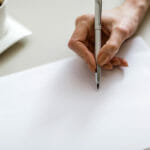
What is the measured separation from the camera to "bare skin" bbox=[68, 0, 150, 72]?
530 mm

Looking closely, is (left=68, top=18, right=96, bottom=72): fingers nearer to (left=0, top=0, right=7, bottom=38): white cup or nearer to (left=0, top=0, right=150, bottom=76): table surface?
(left=0, top=0, right=150, bottom=76): table surface

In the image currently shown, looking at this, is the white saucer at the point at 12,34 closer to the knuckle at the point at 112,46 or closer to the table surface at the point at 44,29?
the table surface at the point at 44,29

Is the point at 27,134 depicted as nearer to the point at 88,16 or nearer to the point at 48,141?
the point at 48,141

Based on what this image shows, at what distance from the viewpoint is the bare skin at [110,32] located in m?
0.53

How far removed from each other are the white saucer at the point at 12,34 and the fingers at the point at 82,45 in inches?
4.9

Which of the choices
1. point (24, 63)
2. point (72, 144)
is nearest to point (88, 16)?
point (24, 63)

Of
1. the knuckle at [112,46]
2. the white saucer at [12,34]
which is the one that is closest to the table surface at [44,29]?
the white saucer at [12,34]

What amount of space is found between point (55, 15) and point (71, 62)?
0.17 meters

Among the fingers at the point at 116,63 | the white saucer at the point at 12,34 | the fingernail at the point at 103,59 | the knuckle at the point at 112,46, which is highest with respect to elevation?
the white saucer at the point at 12,34

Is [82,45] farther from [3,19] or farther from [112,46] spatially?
[3,19]

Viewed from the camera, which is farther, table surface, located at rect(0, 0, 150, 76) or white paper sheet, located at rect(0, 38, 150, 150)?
table surface, located at rect(0, 0, 150, 76)

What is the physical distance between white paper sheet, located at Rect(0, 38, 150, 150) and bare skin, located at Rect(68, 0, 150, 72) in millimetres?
34

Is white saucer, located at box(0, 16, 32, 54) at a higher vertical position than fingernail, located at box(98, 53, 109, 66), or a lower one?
higher

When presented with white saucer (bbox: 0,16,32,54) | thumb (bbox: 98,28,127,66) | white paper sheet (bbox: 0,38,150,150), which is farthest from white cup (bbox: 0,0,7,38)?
thumb (bbox: 98,28,127,66)
